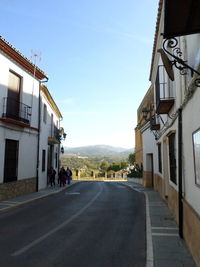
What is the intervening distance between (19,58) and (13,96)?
6.81 feet

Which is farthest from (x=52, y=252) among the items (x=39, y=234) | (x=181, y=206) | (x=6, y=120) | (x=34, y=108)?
(x=34, y=108)

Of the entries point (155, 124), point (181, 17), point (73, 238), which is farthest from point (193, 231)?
point (155, 124)

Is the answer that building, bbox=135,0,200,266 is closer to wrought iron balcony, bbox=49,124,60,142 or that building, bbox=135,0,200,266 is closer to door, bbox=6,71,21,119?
door, bbox=6,71,21,119

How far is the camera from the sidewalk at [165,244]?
4.73 meters

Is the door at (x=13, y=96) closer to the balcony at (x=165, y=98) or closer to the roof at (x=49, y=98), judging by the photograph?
the roof at (x=49, y=98)

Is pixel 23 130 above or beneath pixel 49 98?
beneath

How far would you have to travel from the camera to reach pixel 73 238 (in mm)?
6395

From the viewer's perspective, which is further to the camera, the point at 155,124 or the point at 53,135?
the point at 53,135

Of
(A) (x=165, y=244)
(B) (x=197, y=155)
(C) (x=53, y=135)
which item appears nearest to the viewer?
(B) (x=197, y=155)

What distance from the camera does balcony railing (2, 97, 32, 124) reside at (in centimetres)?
1265

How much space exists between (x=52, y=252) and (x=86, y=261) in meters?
0.88

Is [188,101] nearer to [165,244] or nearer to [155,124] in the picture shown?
[165,244]

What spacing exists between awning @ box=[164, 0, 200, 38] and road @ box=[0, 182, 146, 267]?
417 centimetres

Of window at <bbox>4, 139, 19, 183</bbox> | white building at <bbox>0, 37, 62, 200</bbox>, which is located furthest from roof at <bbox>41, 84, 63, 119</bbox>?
window at <bbox>4, 139, 19, 183</bbox>
